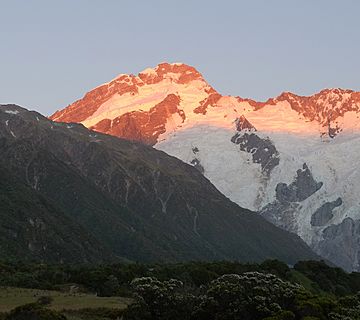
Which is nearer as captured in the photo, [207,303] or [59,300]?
[207,303]

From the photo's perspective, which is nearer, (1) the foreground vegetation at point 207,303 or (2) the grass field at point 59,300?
(1) the foreground vegetation at point 207,303

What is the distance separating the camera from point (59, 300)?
93312mm

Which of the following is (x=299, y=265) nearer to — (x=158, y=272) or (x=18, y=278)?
(x=158, y=272)

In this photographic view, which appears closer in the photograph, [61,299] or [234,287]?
[234,287]

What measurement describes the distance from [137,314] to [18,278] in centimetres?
5464

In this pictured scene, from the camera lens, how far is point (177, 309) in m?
74.2

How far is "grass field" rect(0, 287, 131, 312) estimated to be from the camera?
86.3 m

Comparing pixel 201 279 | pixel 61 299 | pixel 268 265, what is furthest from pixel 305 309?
pixel 268 265

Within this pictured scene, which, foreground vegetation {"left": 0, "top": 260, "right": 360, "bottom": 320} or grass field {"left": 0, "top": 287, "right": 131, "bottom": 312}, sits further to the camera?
grass field {"left": 0, "top": 287, "right": 131, "bottom": 312}

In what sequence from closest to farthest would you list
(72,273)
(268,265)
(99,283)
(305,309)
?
1. (305,309)
2. (99,283)
3. (72,273)
4. (268,265)

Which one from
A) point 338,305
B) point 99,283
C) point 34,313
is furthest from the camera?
point 99,283

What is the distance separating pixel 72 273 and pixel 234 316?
75.3 meters

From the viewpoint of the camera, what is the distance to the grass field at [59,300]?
86312mm

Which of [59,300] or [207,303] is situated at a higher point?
[207,303]
